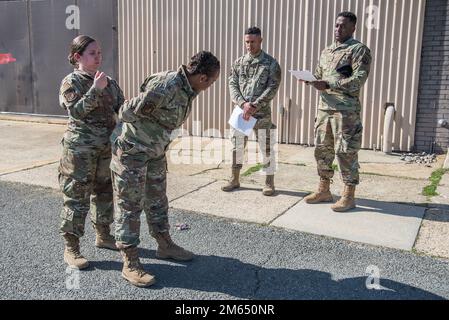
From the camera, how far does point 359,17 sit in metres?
8.07

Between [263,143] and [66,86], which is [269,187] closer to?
[263,143]

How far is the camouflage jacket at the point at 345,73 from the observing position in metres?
4.82

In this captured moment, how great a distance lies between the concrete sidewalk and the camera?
454 centimetres

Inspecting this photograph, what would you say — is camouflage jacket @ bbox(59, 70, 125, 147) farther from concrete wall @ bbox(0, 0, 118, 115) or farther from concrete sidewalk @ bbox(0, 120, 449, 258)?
concrete wall @ bbox(0, 0, 118, 115)

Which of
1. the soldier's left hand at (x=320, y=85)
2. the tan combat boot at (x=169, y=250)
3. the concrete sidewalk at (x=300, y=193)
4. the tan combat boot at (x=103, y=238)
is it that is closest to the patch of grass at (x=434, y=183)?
the concrete sidewalk at (x=300, y=193)

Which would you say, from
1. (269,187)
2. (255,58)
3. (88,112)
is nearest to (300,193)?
(269,187)

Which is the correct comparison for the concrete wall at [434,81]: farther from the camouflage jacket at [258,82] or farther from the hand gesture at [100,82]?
the hand gesture at [100,82]

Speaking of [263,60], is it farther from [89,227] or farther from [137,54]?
[137,54]

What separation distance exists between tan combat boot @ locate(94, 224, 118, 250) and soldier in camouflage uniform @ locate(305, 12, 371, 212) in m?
2.42

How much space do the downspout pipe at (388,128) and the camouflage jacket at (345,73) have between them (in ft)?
10.3

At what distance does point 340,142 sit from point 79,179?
278 cm

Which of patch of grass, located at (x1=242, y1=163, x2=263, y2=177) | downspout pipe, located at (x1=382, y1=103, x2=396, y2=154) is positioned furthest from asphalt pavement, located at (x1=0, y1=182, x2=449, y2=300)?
downspout pipe, located at (x1=382, y1=103, x2=396, y2=154)

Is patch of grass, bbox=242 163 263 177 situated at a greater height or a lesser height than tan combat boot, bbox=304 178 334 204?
lesser

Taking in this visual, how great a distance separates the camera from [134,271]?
11.2 ft
